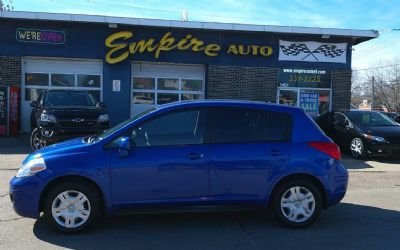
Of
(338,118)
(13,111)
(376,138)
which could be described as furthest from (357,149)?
(13,111)

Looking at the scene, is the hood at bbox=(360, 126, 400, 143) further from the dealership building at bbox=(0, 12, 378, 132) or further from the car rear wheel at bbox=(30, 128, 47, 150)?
the car rear wheel at bbox=(30, 128, 47, 150)

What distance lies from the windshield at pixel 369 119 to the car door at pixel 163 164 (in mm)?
9768

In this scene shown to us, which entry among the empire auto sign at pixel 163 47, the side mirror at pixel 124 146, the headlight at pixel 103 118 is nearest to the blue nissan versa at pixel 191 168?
the side mirror at pixel 124 146

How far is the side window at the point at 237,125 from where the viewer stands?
6.02m

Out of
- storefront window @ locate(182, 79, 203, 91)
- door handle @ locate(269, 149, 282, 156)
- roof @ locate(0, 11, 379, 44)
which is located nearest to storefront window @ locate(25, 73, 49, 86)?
roof @ locate(0, 11, 379, 44)

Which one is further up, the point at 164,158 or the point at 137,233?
the point at 164,158

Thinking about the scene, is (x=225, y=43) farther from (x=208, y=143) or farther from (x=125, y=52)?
(x=208, y=143)

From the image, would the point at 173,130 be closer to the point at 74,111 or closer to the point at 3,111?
the point at 74,111

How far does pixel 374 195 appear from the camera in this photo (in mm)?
8414

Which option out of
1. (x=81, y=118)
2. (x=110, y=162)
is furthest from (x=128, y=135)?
(x=81, y=118)

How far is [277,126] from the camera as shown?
619 centimetres

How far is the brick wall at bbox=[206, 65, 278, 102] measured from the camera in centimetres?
2039

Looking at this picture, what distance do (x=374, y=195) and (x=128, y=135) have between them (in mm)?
4807

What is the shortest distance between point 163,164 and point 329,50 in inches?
678
